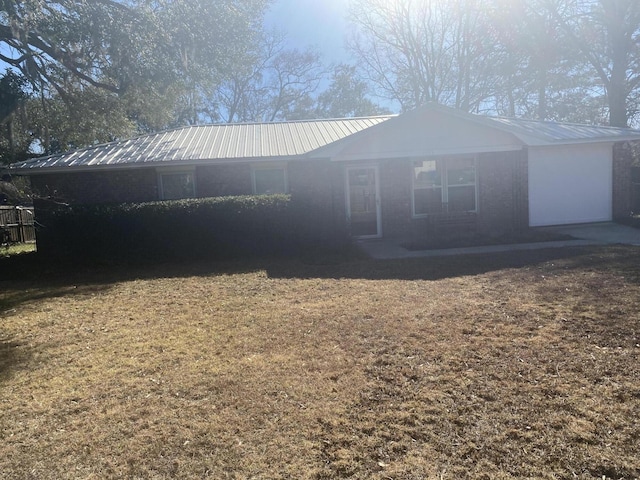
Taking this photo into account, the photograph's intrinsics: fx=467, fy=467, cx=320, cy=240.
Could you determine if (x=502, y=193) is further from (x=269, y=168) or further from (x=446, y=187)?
(x=269, y=168)

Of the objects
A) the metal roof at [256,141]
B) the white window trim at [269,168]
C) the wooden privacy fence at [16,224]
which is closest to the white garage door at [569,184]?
the metal roof at [256,141]

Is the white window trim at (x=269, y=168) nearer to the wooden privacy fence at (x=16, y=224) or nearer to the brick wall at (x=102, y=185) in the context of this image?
the brick wall at (x=102, y=185)

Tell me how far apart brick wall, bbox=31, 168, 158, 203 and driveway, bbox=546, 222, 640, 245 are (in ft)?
39.9

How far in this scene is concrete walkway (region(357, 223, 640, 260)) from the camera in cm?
1113

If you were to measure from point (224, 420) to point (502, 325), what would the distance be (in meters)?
3.62

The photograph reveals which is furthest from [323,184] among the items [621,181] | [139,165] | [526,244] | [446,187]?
[621,181]

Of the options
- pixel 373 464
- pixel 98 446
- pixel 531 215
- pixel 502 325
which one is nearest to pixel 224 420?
pixel 98 446

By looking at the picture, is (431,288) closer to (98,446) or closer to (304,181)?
(98,446)

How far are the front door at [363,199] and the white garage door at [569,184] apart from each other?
15.6ft

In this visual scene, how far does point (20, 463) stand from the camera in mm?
3355

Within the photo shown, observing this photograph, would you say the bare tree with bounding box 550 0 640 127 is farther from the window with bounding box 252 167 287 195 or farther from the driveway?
the window with bounding box 252 167 287 195

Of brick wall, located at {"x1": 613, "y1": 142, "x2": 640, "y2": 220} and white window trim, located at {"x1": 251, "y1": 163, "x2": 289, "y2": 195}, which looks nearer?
white window trim, located at {"x1": 251, "y1": 163, "x2": 289, "y2": 195}

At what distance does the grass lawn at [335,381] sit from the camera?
3.23 metres

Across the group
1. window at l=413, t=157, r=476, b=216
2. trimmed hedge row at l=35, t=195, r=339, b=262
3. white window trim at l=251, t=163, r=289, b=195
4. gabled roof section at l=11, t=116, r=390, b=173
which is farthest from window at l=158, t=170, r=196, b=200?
window at l=413, t=157, r=476, b=216
